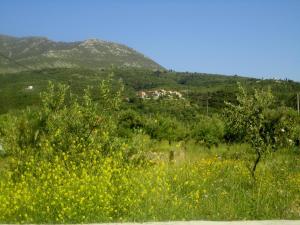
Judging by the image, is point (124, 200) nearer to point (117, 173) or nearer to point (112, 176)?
→ point (112, 176)

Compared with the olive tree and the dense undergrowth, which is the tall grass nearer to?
the dense undergrowth

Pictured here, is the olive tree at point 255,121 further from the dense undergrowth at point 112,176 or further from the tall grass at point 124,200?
the tall grass at point 124,200

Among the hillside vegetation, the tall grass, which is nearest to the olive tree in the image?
the hillside vegetation

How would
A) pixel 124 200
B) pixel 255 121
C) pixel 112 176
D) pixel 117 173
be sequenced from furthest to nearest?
pixel 255 121 < pixel 117 173 < pixel 112 176 < pixel 124 200

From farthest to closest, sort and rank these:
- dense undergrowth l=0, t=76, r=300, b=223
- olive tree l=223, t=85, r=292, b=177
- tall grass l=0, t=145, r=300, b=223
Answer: olive tree l=223, t=85, r=292, b=177 < dense undergrowth l=0, t=76, r=300, b=223 < tall grass l=0, t=145, r=300, b=223

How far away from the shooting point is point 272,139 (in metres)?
13.3

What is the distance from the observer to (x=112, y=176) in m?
9.07

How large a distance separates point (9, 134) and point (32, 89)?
107806 mm

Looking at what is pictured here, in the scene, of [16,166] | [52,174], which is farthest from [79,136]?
[52,174]

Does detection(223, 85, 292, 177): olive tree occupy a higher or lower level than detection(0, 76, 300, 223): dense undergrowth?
higher

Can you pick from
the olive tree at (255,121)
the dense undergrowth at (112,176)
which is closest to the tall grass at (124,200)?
the dense undergrowth at (112,176)

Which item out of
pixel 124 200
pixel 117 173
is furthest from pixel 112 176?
pixel 124 200

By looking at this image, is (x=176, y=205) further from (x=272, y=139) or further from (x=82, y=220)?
(x=272, y=139)

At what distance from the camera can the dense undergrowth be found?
25.4ft
